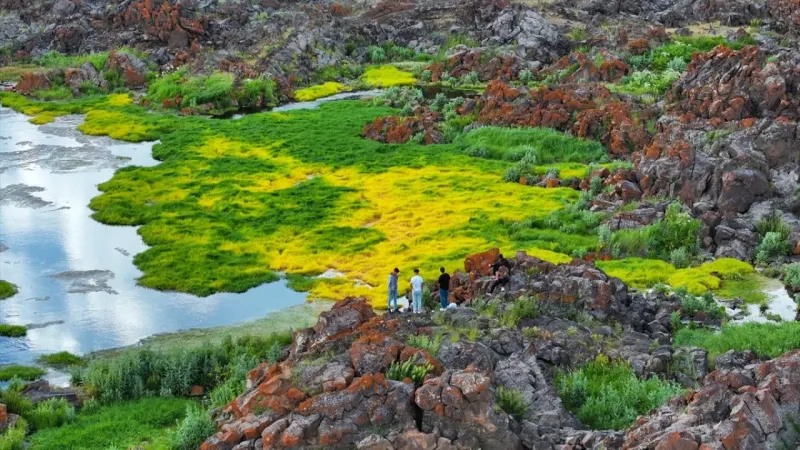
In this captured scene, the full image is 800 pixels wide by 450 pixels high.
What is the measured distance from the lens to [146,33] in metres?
88.4

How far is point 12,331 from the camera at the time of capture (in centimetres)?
3359

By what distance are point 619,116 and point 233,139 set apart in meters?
23.0

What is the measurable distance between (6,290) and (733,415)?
27.6 metres

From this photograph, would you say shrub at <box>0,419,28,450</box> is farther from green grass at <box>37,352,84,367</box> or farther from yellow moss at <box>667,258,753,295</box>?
yellow moss at <box>667,258,753,295</box>

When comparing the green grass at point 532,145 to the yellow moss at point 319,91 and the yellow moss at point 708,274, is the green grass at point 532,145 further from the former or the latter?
the yellow moss at point 319,91

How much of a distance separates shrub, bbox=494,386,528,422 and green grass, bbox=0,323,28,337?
60.2ft

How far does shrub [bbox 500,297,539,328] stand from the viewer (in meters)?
27.7

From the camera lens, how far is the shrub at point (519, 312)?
2766 centimetres

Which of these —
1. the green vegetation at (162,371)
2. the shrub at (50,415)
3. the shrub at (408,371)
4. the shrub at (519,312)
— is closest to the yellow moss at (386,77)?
the green vegetation at (162,371)

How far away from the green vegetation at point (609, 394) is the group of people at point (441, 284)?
6519 millimetres

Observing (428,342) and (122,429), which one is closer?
(428,342)

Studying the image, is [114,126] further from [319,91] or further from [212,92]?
[319,91]

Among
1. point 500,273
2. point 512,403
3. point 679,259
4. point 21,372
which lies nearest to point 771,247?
point 679,259

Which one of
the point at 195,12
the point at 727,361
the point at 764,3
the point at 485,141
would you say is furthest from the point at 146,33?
the point at 727,361
